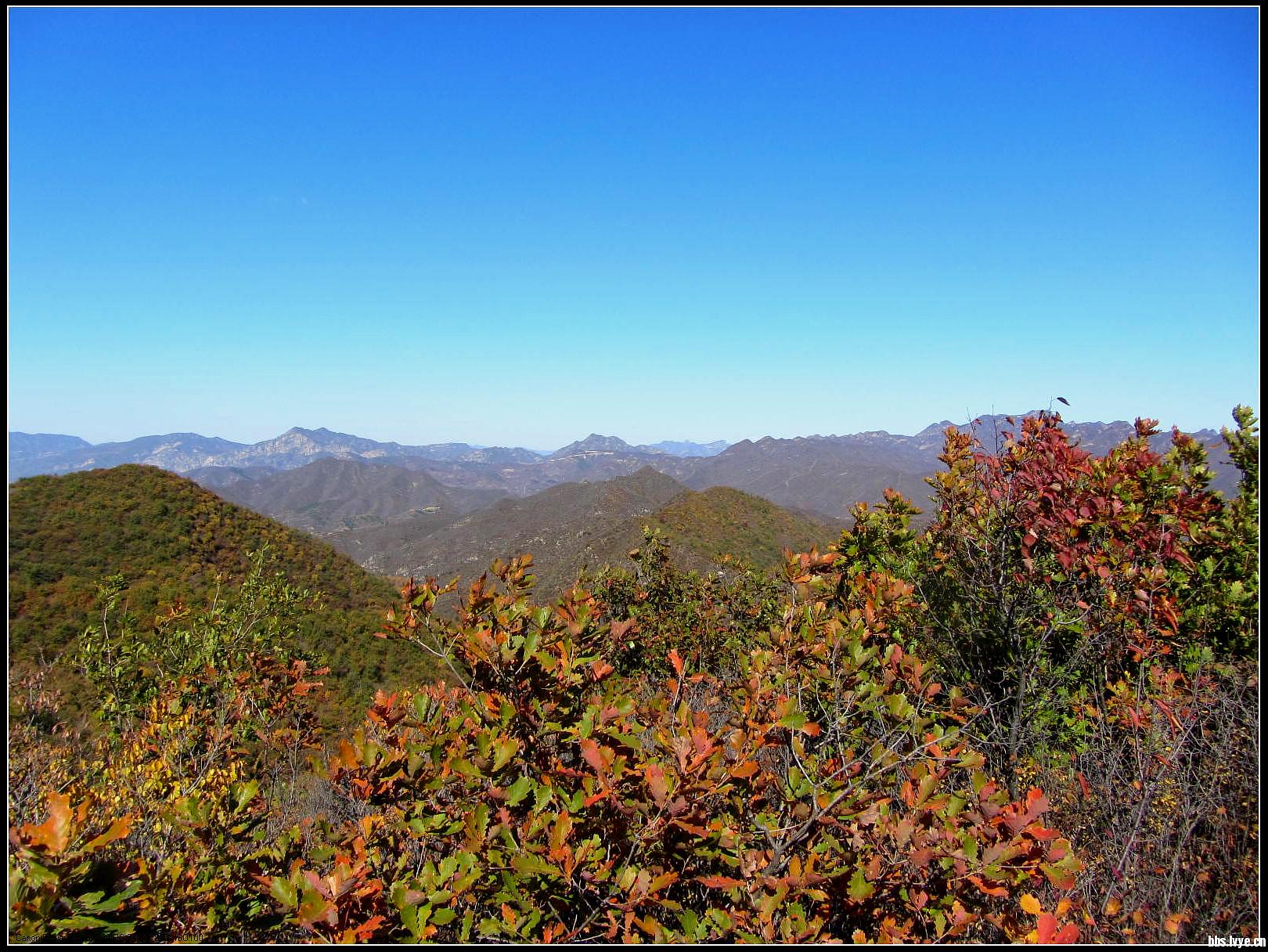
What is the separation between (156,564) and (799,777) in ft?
136

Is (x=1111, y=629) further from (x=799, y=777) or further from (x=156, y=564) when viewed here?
(x=156, y=564)

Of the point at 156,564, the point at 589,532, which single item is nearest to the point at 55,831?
the point at 156,564

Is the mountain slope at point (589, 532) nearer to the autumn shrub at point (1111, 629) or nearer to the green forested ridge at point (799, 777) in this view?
the autumn shrub at point (1111, 629)

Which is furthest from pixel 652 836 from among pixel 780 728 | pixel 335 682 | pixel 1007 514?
pixel 335 682

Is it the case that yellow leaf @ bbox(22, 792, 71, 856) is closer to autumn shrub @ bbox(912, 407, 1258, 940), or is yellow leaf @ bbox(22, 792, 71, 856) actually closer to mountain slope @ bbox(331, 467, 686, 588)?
autumn shrub @ bbox(912, 407, 1258, 940)

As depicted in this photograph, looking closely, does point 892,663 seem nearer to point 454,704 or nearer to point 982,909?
point 982,909

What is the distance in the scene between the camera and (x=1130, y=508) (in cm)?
459

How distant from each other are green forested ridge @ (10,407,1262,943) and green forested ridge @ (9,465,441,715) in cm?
2128

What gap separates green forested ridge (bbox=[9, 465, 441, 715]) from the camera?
25688 millimetres

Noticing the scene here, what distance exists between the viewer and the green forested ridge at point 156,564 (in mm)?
25688

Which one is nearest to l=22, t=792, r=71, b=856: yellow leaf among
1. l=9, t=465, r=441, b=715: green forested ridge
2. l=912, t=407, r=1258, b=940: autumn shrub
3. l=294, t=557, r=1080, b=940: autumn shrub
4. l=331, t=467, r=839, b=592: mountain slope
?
l=294, t=557, r=1080, b=940: autumn shrub

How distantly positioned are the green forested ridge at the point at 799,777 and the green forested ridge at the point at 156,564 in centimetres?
2128

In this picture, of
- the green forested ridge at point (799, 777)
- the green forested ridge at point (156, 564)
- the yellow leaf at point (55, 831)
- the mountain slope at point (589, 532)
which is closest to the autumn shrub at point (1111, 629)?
the green forested ridge at point (799, 777)

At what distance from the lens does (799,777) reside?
221cm
